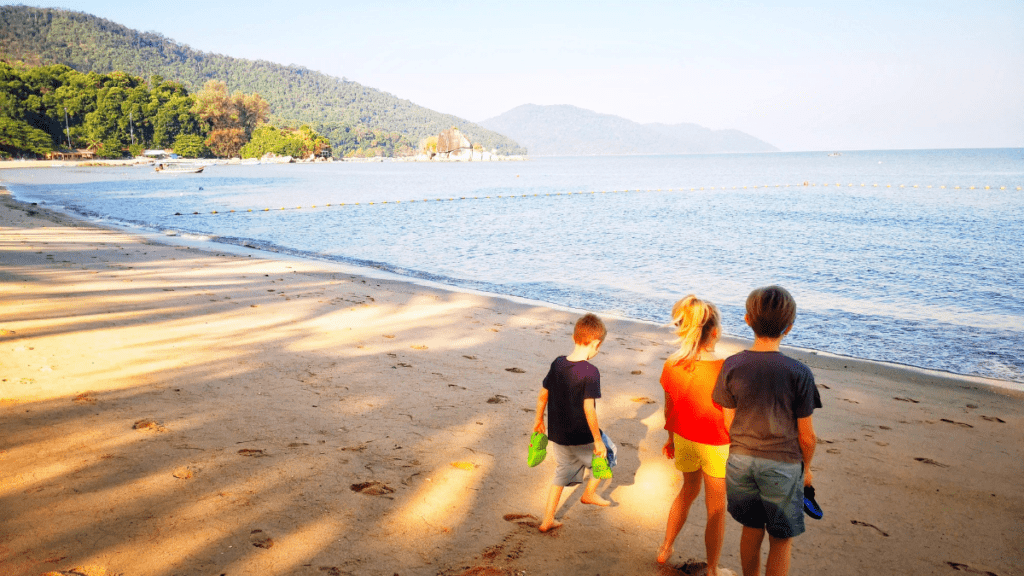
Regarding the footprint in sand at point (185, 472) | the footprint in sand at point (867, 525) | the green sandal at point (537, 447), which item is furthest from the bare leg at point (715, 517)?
the footprint in sand at point (185, 472)

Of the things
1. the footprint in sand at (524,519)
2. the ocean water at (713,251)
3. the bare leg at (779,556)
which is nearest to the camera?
the bare leg at (779,556)

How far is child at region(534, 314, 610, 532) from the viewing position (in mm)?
3238

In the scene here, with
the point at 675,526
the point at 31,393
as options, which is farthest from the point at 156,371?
the point at 675,526

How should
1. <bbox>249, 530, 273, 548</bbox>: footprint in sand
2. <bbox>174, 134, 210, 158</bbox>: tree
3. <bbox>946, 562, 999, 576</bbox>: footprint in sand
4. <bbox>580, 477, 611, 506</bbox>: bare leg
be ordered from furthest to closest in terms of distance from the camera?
1. <bbox>174, 134, 210, 158</bbox>: tree
2. <bbox>580, 477, 611, 506</bbox>: bare leg
3. <bbox>946, 562, 999, 576</bbox>: footprint in sand
4. <bbox>249, 530, 273, 548</bbox>: footprint in sand

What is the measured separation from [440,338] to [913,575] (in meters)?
5.60

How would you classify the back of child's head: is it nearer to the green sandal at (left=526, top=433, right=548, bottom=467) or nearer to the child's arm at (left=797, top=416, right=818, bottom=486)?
the child's arm at (left=797, top=416, right=818, bottom=486)

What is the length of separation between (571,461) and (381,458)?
1468 millimetres

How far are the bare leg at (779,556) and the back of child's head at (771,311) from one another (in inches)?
36.4

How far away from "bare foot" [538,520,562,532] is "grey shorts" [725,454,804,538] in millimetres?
1102

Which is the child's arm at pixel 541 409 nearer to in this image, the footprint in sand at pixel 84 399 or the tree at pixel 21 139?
the footprint in sand at pixel 84 399

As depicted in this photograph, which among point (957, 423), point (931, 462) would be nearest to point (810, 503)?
point (931, 462)

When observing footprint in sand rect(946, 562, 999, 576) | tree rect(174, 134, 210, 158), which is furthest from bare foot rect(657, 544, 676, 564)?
tree rect(174, 134, 210, 158)

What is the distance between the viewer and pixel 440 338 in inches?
308

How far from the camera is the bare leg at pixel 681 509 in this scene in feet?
10.2
